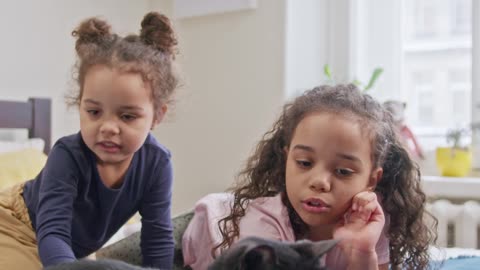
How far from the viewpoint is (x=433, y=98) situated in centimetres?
211

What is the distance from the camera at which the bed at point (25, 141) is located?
1403 mm

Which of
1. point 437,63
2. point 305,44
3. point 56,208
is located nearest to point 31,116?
point 56,208

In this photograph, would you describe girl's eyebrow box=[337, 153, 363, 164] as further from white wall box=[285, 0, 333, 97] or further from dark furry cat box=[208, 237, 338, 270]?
white wall box=[285, 0, 333, 97]

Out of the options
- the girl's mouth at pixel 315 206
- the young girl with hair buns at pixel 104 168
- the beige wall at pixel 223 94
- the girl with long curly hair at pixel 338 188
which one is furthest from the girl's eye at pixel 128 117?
the beige wall at pixel 223 94

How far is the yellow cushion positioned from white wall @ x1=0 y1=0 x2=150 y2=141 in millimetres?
283

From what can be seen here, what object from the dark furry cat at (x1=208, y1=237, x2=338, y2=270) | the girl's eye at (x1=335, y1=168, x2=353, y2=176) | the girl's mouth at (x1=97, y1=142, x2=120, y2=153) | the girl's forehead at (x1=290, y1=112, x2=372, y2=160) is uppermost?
the girl's forehead at (x1=290, y1=112, x2=372, y2=160)

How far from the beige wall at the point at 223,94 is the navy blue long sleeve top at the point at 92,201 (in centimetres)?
78

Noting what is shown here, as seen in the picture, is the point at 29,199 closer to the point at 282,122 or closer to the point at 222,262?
the point at 282,122

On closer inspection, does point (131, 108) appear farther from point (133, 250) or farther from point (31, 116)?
point (31, 116)

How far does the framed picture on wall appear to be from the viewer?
2.02 m

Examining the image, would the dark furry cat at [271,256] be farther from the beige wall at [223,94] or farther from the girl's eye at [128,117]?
the beige wall at [223,94]

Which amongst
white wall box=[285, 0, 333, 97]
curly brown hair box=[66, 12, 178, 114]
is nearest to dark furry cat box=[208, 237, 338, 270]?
curly brown hair box=[66, 12, 178, 114]

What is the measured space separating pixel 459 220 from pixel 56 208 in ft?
4.06

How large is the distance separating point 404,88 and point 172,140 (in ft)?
3.16
